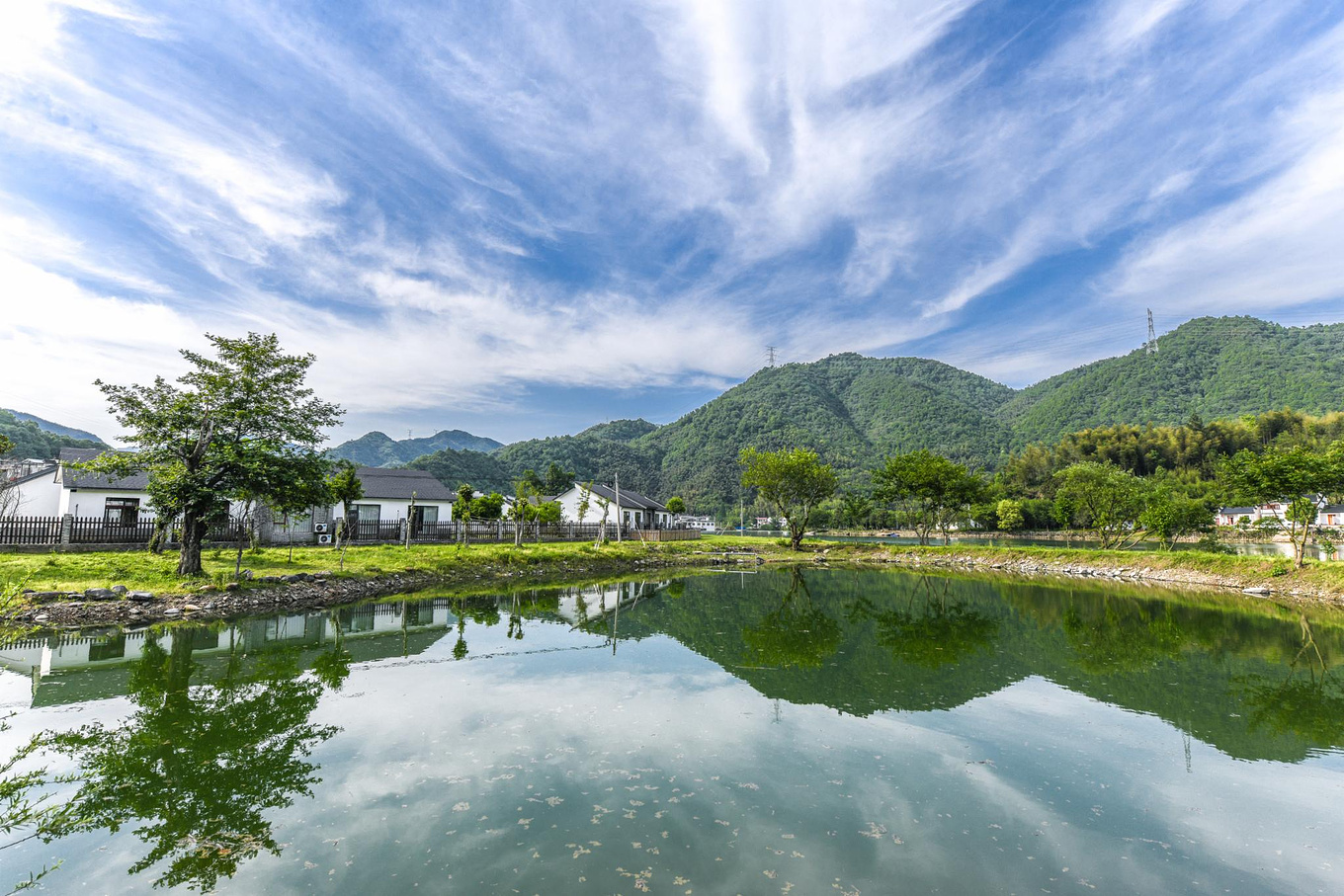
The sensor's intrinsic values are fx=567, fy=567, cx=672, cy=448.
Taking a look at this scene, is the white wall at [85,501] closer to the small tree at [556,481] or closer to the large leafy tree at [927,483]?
the small tree at [556,481]

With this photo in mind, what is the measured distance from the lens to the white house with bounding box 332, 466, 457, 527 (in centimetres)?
3519

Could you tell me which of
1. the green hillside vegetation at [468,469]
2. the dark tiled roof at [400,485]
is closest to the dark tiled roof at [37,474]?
the dark tiled roof at [400,485]

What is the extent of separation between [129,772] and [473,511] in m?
29.2

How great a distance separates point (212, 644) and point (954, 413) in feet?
482

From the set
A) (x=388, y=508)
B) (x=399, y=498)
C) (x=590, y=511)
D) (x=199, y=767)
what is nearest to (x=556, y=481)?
(x=590, y=511)

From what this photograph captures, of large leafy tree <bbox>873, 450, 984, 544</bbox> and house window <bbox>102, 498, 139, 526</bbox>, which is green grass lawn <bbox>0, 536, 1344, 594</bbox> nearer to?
large leafy tree <bbox>873, 450, 984, 544</bbox>

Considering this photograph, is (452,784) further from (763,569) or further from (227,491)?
(763,569)

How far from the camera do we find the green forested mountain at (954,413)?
101438 millimetres

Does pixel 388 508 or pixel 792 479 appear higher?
pixel 792 479

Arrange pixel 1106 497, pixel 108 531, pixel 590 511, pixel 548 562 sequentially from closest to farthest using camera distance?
pixel 108 531 → pixel 548 562 → pixel 1106 497 → pixel 590 511

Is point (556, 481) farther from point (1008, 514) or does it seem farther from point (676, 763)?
point (676, 763)

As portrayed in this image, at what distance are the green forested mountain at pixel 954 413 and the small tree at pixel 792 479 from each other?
5309 cm

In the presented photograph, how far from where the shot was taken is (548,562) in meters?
30.6

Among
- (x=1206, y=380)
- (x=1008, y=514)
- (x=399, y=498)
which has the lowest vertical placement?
(x=1008, y=514)
